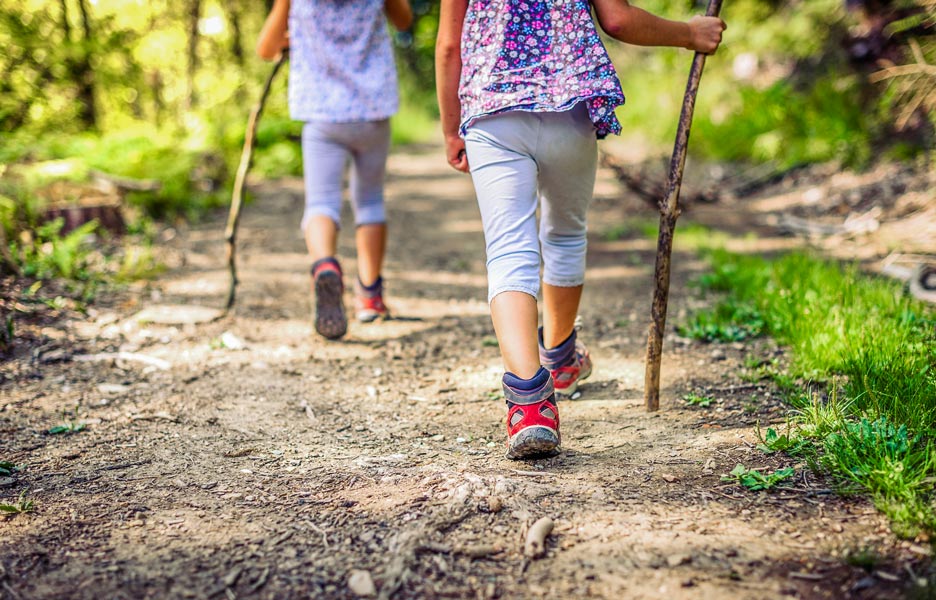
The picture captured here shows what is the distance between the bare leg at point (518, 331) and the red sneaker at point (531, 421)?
6cm

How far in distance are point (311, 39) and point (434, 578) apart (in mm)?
2862

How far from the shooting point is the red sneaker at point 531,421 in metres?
2.30

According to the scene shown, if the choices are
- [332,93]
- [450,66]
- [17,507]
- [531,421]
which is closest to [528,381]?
[531,421]

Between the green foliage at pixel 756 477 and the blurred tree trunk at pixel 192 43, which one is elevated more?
the blurred tree trunk at pixel 192 43

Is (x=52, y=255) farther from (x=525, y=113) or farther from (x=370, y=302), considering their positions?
(x=525, y=113)

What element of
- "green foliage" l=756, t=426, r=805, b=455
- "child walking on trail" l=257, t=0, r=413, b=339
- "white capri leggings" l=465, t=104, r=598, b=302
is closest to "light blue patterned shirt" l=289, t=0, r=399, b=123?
"child walking on trail" l=257, t=0, r=413, b=339

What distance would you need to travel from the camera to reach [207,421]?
115 inches

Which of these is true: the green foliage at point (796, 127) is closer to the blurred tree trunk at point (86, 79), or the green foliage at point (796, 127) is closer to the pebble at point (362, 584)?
the pebble at point (362, 584)

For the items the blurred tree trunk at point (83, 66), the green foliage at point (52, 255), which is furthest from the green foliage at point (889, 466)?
the blurred tree trunk at point (83, 66)

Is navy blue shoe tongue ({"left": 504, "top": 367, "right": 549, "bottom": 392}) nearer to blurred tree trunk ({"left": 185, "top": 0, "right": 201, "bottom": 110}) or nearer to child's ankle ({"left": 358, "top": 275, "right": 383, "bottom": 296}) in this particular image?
child's ankle ({"left": 358, "top": 275, "right": 383, "bottom": 296})

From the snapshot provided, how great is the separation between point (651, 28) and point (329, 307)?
81.7 inches

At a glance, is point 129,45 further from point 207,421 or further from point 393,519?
point 393,519

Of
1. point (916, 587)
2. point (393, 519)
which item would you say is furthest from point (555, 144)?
point (916, 587)

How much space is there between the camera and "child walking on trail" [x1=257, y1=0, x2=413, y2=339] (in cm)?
372
